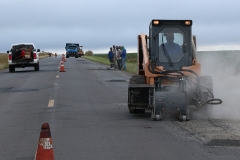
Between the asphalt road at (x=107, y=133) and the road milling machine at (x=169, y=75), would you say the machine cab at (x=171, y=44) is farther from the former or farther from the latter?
the asphalt road at (x=107, y=133)

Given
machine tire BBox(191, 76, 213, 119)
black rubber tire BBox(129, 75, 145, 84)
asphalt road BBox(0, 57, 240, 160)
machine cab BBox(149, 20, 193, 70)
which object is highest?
machine cab BBox(149, 20, 193, 70)

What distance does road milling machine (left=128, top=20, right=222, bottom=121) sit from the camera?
41.1 feet

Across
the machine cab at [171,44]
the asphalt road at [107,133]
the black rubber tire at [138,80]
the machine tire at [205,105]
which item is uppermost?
the machine cab at [171,44]

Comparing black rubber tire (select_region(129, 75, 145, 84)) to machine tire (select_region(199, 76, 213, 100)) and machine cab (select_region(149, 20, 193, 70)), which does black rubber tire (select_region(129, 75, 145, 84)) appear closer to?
machine cab (select_region(149, 20, 193, 70))

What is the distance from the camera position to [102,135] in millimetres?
10625

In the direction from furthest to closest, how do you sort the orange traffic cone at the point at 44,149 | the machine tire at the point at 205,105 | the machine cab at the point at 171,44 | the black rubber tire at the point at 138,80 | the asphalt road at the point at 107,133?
the black rubber tire at the point at 138,80 < the machine cab at the point at 171,44 < the machine tire at the point at 205,105 < the asphalt road at the point at 107,133 < the orange traffic cone at the point at 44,149

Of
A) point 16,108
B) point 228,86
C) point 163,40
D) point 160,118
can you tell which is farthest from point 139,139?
point 228,86

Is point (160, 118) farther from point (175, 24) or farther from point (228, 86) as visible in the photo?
point (228, 86)

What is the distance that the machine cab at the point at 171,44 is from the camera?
523 inches

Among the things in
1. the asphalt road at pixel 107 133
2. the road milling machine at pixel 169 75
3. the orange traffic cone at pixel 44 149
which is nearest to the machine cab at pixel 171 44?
the road milling machine at pixel 169 75

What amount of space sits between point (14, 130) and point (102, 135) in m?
2.14

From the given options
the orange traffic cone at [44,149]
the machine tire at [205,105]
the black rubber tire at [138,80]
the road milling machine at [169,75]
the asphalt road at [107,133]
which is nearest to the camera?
the orange traffic cone at [44,149]

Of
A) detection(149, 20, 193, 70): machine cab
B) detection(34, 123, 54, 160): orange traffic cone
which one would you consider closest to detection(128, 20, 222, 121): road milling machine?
detection(149, 20, 193, 70): machine cab

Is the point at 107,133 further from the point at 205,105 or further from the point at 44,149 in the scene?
the point at 44,149
